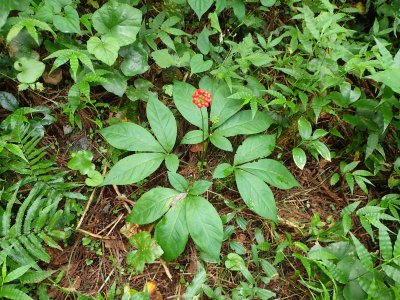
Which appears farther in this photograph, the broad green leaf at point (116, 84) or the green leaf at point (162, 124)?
the broad green leaf at point (116, 84)

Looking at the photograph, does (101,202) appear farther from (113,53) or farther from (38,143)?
(113,53)

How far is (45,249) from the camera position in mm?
2006

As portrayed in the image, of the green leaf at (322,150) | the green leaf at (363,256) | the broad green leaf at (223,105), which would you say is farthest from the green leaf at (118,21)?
the green leaf at (363,256)

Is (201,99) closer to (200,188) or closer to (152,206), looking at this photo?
(200,188)

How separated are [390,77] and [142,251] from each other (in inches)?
62.9

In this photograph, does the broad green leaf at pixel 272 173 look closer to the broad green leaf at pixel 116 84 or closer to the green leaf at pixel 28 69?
the broad green leaf at pixel 116 84

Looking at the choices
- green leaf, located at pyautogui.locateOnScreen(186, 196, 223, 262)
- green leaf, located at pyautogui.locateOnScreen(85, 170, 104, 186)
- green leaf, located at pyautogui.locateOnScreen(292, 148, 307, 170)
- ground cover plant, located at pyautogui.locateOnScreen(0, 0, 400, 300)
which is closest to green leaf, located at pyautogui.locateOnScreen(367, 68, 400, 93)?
ground cover plant, located at pyautogui.locateOnScreen(0, 0, 400, 300)

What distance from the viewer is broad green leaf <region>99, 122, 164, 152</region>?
2.04 m

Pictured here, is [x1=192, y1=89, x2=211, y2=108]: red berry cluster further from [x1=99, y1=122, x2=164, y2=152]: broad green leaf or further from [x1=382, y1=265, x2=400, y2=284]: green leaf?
[x1=382, y1=265, x2=400, y2=284]: green leaf

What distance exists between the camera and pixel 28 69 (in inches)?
84.9

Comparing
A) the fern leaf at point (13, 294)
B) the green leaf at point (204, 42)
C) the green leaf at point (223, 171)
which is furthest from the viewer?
the green leaf at point (204, 42)

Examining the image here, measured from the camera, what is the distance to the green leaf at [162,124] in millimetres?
2094

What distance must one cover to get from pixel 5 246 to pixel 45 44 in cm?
119

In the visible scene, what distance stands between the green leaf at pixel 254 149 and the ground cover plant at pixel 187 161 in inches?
0.5
